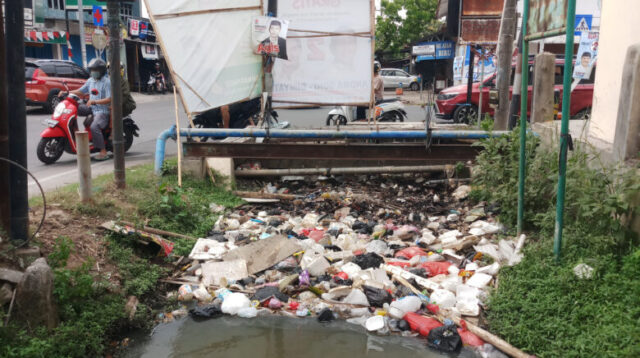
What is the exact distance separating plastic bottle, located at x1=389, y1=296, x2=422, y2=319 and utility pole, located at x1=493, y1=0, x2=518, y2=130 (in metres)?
4.81

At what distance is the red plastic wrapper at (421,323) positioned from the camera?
13.5ft

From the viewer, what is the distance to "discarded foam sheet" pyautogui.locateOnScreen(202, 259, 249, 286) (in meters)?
5.02

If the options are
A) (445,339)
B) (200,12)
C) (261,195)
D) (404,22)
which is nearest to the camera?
(445,339)

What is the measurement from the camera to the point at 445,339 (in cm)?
394

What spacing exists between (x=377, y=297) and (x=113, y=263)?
7.33 ft

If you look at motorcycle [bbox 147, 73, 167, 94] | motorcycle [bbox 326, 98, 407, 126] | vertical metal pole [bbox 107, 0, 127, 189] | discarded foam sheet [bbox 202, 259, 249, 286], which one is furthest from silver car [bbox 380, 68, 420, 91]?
discarded foam sheet [bbox 202, 259, 249, 286]

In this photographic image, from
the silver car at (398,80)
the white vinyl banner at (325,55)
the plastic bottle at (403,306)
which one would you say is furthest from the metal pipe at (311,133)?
the silver car at (398,80)

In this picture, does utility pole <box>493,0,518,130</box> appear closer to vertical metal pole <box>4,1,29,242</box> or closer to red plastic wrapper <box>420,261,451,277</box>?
red plastic wrapper <box>420,261,451,277</box>

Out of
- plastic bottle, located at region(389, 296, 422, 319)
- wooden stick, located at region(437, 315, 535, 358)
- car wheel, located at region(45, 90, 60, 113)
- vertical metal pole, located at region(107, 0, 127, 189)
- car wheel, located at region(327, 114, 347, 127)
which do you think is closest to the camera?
wooden stick, located at region(437, 315, 535, 358)

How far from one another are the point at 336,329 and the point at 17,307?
2192mm

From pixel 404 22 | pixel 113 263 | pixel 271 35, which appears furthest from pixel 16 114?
pixel 404 22

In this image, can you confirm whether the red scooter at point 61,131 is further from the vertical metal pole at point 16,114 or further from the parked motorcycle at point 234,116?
the vertical metal pole at point 16,114

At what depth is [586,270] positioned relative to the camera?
4.09 m

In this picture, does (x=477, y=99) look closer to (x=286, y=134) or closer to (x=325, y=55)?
(x=325, y=55)
